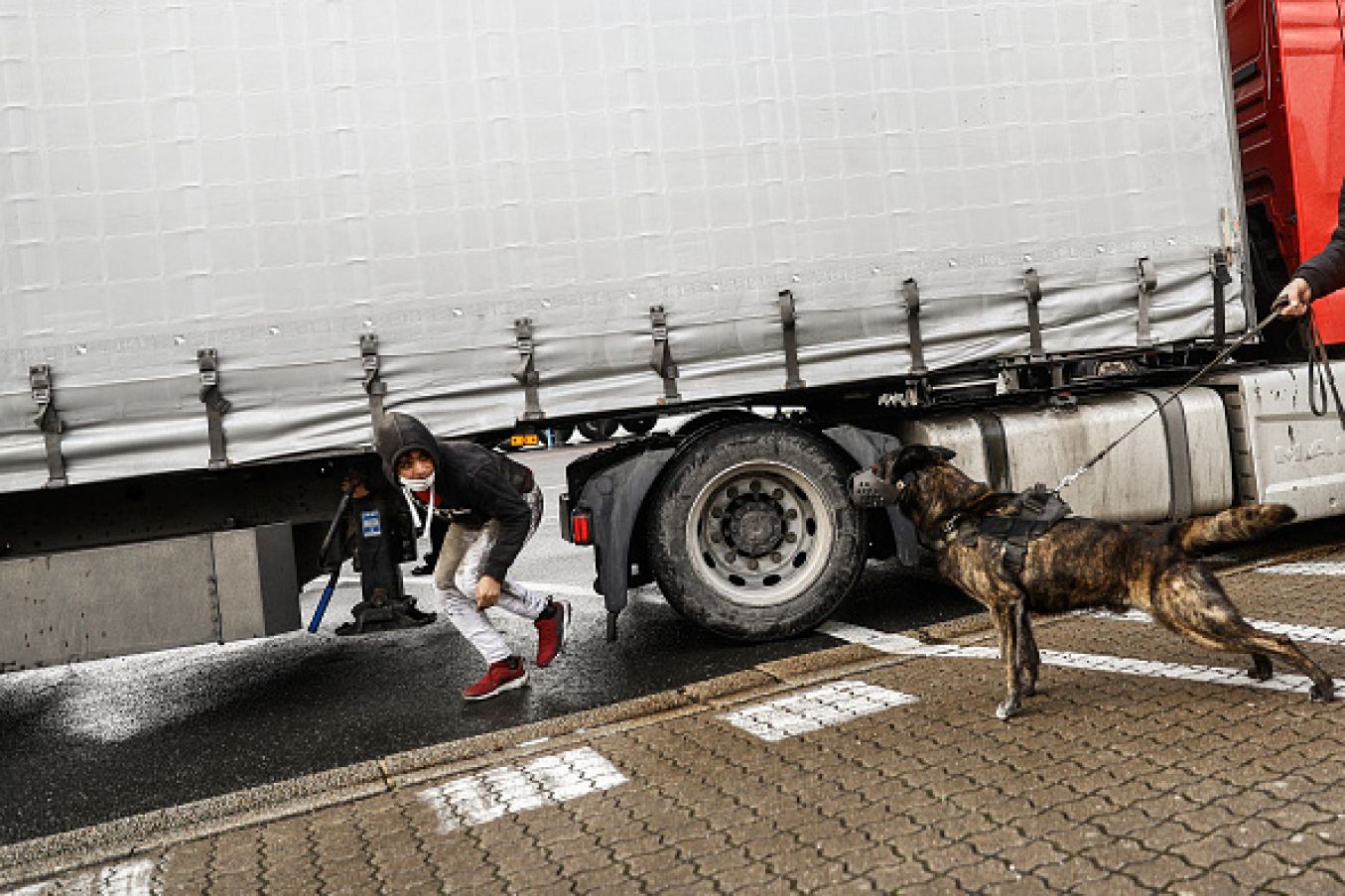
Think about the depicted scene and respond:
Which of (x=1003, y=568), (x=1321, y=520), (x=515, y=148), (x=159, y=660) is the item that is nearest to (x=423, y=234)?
(x=515, y=148)

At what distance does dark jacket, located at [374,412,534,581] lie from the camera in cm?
526

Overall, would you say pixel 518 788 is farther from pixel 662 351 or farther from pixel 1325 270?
pixel 1325 270

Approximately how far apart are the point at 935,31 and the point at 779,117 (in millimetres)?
1017

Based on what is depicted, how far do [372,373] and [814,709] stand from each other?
268 cm

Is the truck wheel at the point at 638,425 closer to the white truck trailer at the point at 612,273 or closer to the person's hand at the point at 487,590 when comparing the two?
the white truck trailer at the point at 612,273

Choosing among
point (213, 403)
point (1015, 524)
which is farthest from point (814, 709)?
point (213, 403)

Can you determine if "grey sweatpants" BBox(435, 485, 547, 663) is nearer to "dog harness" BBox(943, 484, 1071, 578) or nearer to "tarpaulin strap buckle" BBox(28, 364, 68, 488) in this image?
"tarpaulin strap buckle" BBox(28, 364, 68, 488)

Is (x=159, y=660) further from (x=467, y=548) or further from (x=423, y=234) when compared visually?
(x=423, y=234)

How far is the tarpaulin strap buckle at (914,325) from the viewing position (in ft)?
20.6

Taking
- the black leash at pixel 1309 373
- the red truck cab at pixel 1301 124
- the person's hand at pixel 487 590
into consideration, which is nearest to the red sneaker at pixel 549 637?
the person's hand at pixel 487 590

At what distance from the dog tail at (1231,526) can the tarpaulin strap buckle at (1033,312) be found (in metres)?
2.34

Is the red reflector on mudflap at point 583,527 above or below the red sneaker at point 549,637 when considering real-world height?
above

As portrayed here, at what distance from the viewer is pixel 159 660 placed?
7.70 meters

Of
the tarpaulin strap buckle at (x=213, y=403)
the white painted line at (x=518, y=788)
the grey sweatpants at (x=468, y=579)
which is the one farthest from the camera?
the grey sweatpants at (x=468, y=579)
